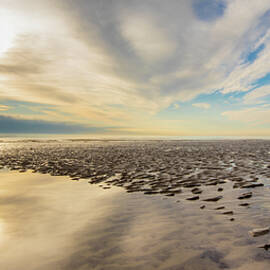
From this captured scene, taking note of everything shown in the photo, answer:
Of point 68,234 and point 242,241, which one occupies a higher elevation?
point 242,241

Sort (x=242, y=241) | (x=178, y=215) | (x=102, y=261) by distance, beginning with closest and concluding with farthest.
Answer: (x=102, y=261) < (x=242, y=241) < (x=178, y=215)

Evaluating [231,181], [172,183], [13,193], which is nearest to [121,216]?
[172,183]

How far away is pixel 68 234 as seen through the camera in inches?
209

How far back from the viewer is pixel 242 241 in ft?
14.7

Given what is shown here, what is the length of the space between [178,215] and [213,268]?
268 centimetres

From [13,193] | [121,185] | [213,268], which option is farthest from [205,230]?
[13,193]

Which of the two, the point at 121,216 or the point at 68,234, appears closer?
the point at 68,234

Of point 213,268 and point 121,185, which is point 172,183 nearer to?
point 121,185

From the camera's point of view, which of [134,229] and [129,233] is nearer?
[129,233]

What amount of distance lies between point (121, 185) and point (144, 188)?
1.54m

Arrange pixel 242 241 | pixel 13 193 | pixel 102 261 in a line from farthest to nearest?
pixel 13 193, pixel 242 241, pixel 102 261

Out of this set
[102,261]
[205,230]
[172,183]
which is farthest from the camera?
[172,183]

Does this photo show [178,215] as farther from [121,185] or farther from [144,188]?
[121,185]

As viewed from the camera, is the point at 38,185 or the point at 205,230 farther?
the point at 38,185
